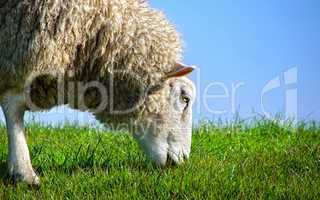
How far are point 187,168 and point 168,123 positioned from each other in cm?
63

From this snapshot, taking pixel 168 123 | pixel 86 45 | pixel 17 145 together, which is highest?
pixel 86 45

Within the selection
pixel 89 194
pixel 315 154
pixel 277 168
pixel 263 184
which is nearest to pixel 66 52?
pixel 89 194

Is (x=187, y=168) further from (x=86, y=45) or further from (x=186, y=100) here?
(x=86, y=45)

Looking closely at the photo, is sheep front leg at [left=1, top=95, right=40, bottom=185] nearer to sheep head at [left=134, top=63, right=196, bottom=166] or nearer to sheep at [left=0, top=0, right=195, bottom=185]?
sheep at [left=0, top=0, right=195, bottom=185]

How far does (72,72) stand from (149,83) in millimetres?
833

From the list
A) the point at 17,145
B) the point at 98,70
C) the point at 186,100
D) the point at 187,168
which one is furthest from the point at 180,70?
the point at 17,145

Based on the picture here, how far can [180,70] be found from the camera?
6.48 m

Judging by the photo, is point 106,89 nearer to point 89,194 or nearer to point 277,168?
point 89,194

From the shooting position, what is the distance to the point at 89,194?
5.26 metres

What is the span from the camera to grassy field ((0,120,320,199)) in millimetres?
5383

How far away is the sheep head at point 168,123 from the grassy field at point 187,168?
0.19 meters

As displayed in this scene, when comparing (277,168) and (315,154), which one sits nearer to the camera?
(277,168)

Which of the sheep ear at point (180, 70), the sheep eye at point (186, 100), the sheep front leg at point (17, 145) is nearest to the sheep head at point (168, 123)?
the sheep eye at point (186, 100)

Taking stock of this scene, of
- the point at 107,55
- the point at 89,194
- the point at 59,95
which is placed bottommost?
the point at 89,194
